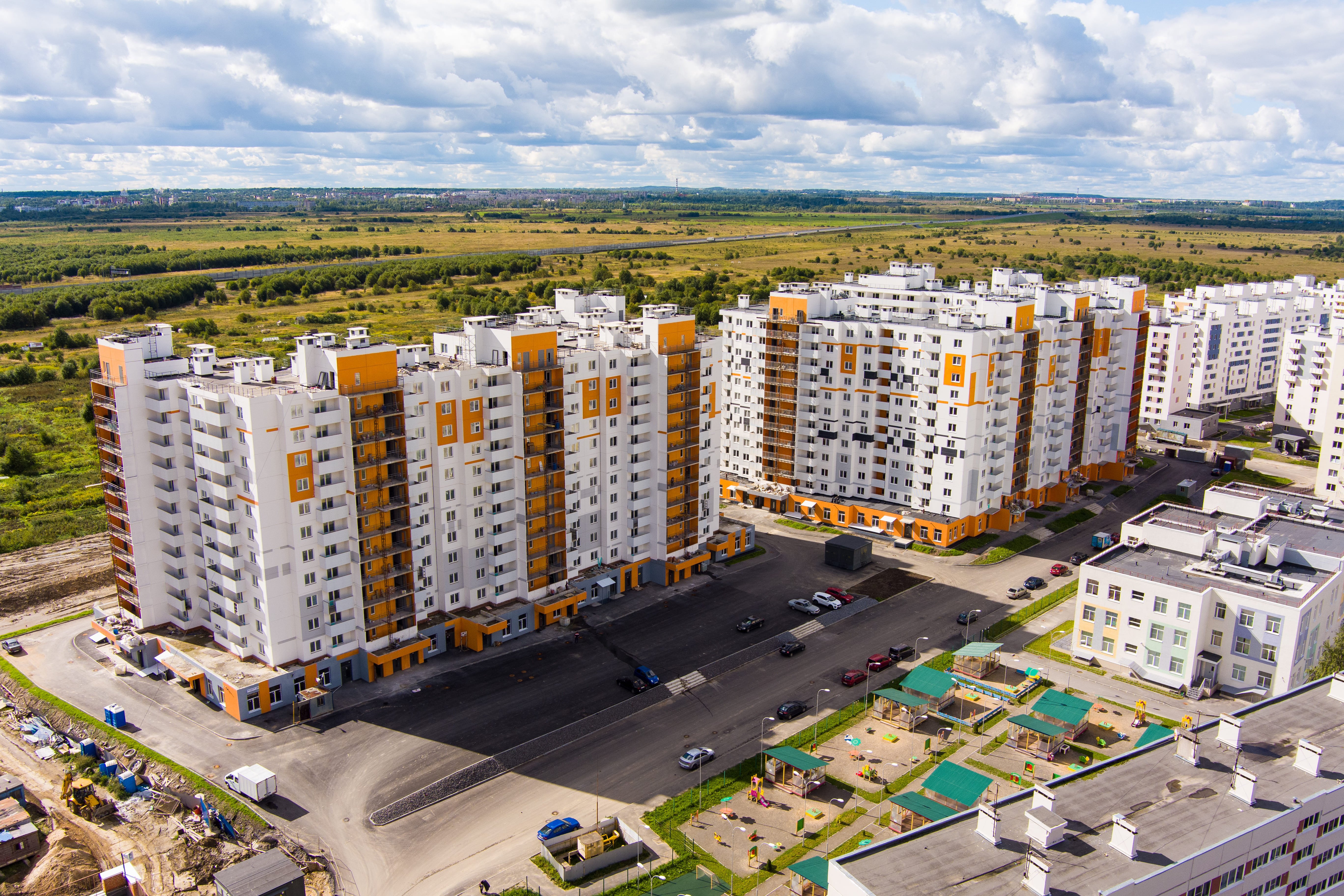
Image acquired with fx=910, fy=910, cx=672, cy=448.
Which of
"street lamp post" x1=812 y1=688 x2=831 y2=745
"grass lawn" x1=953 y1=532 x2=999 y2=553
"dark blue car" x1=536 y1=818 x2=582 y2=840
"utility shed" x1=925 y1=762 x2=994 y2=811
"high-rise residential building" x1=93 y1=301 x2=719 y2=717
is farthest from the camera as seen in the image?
"grass lawn" x1=953 y1=532 x2=999 y2=553

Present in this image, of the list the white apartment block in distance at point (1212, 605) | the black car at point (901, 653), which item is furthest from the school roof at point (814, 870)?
the white apartment block in distance at point (1212, 605)

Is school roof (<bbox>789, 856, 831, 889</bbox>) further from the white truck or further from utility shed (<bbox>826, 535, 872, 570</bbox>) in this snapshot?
utility shed (<bbox>826, 535, 872, 570</bbox>)

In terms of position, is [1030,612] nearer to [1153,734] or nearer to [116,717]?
[1153,734]

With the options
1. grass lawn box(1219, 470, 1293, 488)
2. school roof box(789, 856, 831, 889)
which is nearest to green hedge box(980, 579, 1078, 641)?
school roof box(789, 856, 831, 889)

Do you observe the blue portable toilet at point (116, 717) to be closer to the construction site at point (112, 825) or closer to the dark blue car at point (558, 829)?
the construction site at point (112, 825)

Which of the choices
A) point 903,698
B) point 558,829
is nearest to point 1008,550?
point 903,698

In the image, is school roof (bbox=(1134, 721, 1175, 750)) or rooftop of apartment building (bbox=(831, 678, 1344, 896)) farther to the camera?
school roof (bbox=(1134, 721, 1175, 750))
